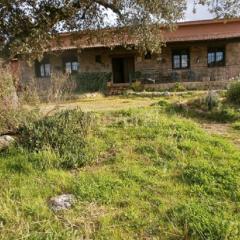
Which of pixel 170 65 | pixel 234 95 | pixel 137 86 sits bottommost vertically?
pixel 137 86

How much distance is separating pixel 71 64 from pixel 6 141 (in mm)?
19196

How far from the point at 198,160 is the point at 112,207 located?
→ 78.6 inches

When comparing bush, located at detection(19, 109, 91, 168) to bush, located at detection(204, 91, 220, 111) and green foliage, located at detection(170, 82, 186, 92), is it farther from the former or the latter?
green foliage, located at detection(170, 82, 186, 92)

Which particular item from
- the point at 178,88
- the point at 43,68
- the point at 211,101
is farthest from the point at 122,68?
the point at 211,101

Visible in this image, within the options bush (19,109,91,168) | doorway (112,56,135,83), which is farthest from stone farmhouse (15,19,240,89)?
bush (19,109,91,168)

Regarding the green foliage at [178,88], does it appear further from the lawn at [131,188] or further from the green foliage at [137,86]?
the lawn at [131,188]

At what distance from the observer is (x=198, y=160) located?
6.55 m

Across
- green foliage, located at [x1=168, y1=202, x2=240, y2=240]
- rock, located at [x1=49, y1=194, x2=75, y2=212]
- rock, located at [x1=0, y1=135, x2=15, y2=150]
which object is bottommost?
green foliage, located at [x1=168, y1=202, x2=240, y2=240]

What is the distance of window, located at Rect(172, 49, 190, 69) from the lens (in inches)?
958

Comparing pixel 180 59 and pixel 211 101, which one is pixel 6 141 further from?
pixel 180 59

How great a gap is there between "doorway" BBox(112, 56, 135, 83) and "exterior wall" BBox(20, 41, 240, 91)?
998 mm

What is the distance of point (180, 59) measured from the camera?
24.4 meters

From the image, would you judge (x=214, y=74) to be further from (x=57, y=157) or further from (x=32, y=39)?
(x=57, y=157)

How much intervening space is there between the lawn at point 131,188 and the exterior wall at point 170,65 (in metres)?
16.0
